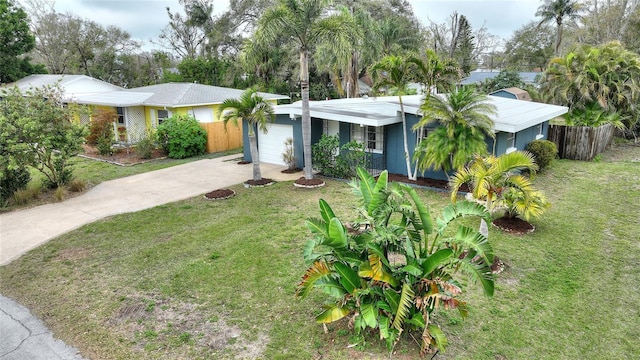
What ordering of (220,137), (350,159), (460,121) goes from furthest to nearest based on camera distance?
(220,137) < (350,159) < (460,121)

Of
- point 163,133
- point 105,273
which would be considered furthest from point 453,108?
point 163,133

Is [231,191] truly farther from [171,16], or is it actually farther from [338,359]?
[171,16]

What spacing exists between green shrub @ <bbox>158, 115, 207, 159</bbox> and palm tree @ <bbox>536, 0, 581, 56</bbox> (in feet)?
111

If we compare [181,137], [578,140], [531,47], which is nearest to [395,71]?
[578,140]

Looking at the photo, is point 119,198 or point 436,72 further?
point 119,198

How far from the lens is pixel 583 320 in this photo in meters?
6.05

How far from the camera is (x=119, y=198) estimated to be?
42.4ft

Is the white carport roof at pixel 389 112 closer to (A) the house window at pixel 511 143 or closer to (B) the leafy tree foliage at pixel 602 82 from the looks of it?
(A) the house window at pixel 511 143

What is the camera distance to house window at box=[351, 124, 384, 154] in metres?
14.6

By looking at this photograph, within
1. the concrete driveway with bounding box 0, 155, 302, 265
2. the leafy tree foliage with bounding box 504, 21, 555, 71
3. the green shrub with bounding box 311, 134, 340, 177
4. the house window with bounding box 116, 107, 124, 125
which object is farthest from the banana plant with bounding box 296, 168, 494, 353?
the leafy tree foliage with bounding box 504, 21, 555, 71

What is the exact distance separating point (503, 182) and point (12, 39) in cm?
3668

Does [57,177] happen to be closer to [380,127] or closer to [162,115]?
[162,115]

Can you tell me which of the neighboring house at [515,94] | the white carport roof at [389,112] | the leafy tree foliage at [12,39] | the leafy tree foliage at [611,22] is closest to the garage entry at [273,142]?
the white carport roof at [389,112]

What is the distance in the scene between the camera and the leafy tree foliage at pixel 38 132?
37.6 feet
